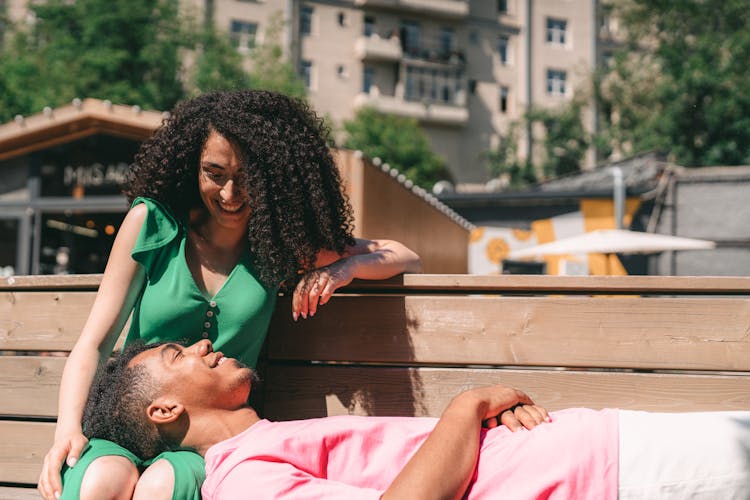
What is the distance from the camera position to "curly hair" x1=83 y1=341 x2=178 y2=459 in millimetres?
2016

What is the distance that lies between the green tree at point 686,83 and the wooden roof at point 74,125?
23.2m

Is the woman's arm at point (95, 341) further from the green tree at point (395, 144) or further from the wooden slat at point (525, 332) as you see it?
the green tree at point (395, 144)

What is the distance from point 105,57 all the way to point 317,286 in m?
23.9

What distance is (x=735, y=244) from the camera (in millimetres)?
16141

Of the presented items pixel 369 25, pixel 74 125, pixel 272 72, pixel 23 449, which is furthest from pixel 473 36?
pixel 23 449

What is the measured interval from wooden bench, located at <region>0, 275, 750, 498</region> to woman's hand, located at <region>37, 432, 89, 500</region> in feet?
2.20

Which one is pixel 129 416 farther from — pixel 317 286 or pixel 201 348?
pixel 317 286

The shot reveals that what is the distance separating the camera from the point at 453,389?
2.36 meters

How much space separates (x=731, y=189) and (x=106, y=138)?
1329 centimetres

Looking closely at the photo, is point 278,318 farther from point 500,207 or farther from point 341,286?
point 500,207

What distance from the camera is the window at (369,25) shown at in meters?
36.4

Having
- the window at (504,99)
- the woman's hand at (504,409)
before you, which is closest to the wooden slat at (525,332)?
the woman's hand at (504,409)

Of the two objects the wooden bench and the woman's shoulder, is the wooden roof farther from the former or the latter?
the woman's shoulder

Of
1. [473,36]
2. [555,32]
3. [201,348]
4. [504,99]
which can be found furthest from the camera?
[555,32]
